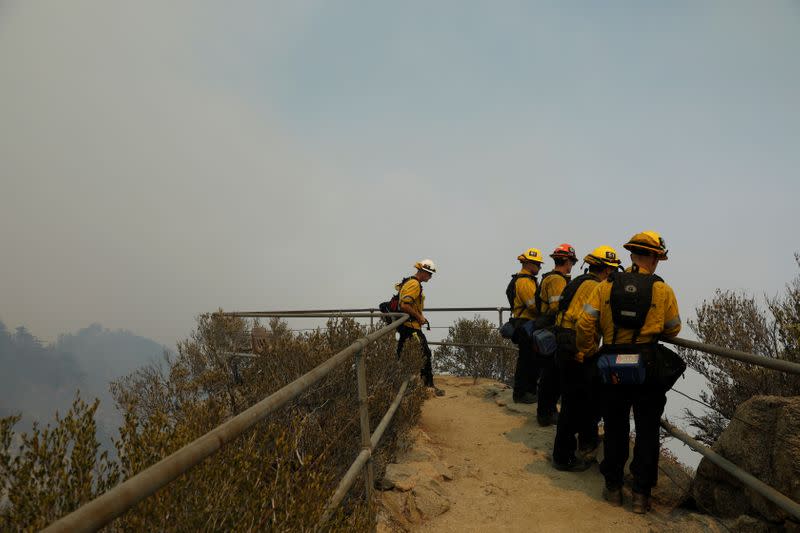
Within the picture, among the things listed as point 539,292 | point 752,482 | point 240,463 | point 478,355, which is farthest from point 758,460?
point 478,355

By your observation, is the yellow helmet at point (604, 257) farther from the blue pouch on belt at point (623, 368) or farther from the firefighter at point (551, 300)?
the blue pouch on belt at point (623, 368)

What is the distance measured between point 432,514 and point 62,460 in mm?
2751

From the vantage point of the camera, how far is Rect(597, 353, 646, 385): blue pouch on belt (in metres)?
3.41

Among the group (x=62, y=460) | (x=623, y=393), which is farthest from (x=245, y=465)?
(x=623, y=393)

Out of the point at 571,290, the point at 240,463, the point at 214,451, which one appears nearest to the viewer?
the point at 214,451

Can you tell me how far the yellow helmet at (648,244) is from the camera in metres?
3.58

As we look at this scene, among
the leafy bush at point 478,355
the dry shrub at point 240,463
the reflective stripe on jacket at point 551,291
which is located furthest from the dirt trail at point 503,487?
the leafy bush at point 478,355

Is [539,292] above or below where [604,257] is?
below

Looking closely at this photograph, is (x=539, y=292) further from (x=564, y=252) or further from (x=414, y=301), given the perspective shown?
(x=414, y=301)

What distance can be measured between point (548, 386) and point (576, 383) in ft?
3.89

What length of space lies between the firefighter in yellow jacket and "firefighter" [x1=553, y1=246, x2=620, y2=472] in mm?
521

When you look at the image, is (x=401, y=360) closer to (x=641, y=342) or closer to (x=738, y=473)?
(x=641, y=342)

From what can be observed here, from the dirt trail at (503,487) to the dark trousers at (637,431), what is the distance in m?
0.26

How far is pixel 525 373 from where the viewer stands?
672cm
